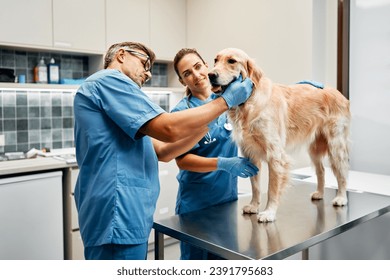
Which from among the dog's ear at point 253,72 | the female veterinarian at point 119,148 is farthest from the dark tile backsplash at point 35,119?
the dog's ear at point 253,72

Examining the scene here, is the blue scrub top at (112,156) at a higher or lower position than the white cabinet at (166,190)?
higher

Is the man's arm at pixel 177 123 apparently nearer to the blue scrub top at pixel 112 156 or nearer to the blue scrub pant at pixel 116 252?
the blue scrub top at pixel 112 156

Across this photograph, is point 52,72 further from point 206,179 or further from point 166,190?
point 206,179

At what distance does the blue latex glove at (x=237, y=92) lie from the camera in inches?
57.1

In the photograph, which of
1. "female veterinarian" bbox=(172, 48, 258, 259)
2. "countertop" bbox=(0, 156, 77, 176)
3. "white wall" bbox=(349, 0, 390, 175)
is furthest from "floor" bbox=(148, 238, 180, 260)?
"white wall" bbox=(349, 0, 390, 175)

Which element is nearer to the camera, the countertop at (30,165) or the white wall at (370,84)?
the countertop at (30,165)

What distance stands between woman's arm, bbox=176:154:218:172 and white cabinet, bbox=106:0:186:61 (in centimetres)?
200

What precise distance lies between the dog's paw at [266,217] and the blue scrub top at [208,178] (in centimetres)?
36

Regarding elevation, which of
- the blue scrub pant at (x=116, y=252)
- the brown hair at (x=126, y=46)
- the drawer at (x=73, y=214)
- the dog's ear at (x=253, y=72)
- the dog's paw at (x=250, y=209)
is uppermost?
the brown hair at (x=126, y=46)

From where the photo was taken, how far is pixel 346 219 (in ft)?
5.41

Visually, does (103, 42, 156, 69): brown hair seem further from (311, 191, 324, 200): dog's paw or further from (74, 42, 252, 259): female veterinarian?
(311, 191, 324, 200): dog's paw

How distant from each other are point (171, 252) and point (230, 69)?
2.38 meters
